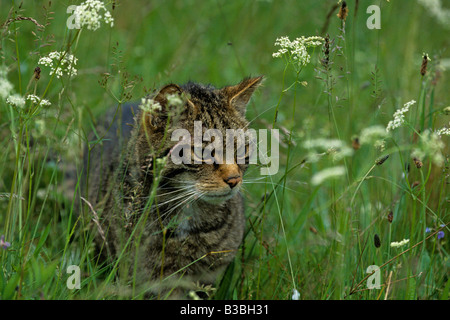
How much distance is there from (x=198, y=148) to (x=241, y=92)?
1.38 ft

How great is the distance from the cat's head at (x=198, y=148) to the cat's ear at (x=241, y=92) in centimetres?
3

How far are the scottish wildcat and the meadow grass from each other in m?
0.14

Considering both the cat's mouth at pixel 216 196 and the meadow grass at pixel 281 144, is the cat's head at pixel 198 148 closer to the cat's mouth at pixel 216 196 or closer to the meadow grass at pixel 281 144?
the cat's mouth at pixel 216 196

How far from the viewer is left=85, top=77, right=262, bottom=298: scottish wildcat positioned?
8.43ft

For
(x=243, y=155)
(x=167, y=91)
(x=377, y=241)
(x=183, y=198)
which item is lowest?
(x=377, y=241)

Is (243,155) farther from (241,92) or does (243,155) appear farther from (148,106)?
(148,106)

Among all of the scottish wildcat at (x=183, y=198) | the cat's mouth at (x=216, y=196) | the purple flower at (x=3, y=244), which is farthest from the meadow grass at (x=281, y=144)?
the cat's mouth at (x=216, y=196)

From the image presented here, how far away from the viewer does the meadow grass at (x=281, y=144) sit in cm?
226

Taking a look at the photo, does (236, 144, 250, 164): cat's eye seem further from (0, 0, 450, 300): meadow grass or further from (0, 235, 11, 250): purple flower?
(0, 235, 11, 250): purple flower

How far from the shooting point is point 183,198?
2762 millimetres

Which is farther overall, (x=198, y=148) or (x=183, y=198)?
(x=183, y=198)

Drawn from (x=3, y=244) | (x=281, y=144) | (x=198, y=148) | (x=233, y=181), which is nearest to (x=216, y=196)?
(x=233, y=181)
